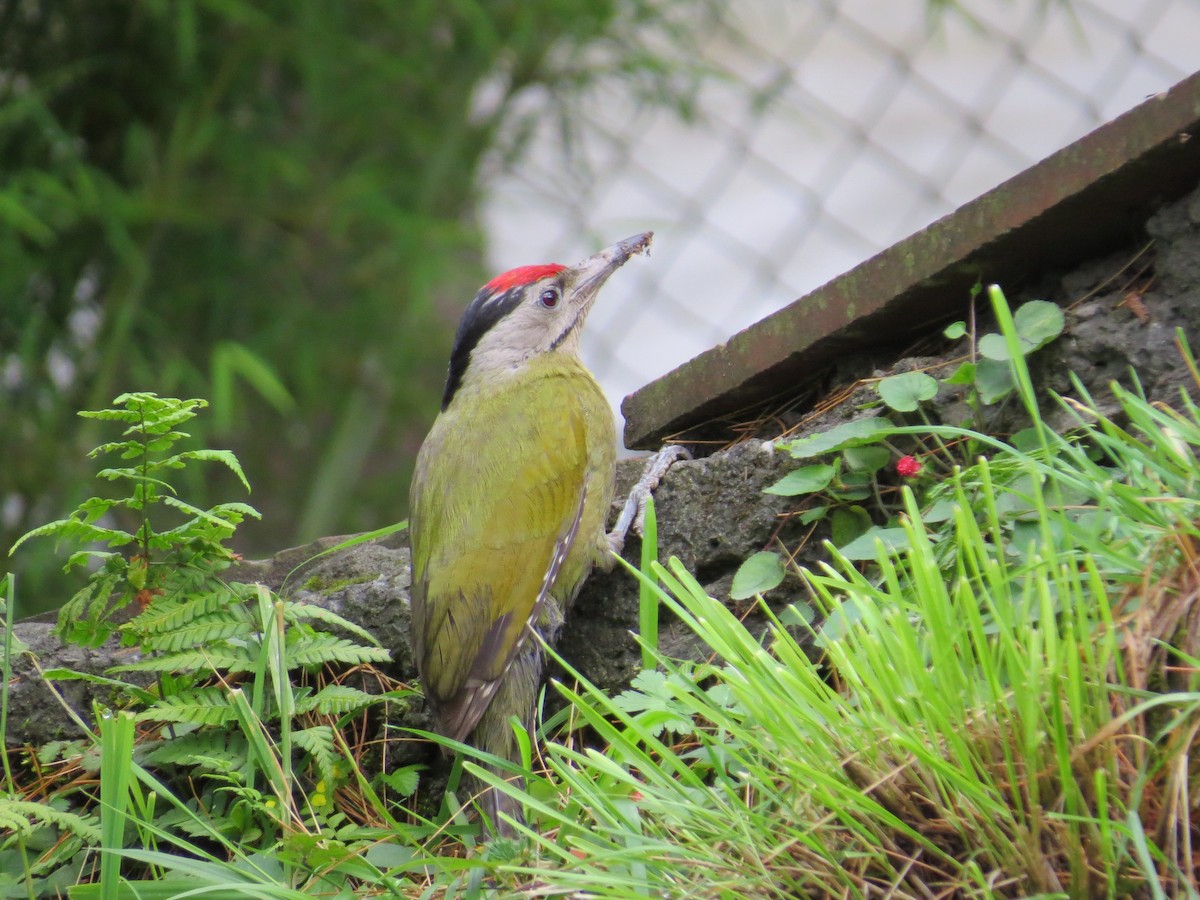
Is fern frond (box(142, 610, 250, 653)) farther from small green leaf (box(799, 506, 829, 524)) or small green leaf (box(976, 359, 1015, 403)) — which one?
small green leaf (box(976, 359, 1015, 403))

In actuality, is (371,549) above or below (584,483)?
below

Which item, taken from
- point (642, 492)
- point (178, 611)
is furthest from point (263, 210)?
point (178, 611)

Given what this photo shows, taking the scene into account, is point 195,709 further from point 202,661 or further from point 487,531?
point 487,531

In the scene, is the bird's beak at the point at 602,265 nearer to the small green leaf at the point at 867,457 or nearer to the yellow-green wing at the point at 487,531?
the yellow-green wing at the point at 487,531

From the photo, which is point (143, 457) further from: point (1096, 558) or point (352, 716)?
point (1096, 558)

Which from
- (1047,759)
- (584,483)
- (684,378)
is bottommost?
(1047,759)

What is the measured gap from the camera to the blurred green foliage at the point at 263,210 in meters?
5.18

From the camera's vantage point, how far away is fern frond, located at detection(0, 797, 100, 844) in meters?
2.07

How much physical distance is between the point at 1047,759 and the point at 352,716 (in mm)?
1437

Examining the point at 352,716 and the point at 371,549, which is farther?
the point at 371,549

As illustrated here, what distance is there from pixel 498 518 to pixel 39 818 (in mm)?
1228

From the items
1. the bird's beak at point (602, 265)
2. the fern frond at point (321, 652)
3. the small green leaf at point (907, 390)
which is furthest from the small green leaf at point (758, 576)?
the bird's beak at point (602, 265)

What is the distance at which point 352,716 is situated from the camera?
8.23ft

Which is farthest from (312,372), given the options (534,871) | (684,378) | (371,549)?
(534,871)
